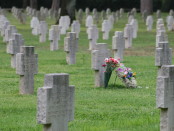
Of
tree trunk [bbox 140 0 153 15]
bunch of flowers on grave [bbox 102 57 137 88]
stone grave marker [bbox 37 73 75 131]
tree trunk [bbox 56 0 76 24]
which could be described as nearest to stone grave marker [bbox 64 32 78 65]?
bunch of flowers on grave [bbox 102 57 137 88]

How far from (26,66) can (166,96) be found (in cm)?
470

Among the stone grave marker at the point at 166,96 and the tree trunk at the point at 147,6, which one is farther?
the tree trunk at the point at 147,6

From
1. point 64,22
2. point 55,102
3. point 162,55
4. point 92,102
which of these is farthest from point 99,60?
point 64,22

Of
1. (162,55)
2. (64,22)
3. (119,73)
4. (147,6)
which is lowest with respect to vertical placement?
(119,73)

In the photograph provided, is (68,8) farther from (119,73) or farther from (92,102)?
(92,102)

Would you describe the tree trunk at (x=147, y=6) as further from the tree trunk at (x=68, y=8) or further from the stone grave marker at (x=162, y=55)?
the stone grave marker at (x=162, y=55)

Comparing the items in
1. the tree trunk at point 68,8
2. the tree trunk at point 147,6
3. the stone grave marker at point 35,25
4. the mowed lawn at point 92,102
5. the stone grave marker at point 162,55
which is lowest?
the mowed lawn at point 92,102

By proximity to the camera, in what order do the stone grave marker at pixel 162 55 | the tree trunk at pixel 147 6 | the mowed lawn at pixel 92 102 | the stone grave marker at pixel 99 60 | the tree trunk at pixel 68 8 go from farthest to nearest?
1. the tree trunk at pixel 147 6
2. the tree trunk at pixel 68 8
3. the stone grave marker at pixel 162 55
4. the stone grave marker at pixel 99 60
5. the mowed lawn at pixel 92 102

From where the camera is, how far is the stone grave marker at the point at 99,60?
14.6 meters

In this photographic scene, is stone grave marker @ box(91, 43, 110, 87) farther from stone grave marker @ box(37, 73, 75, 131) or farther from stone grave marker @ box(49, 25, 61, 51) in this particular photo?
stone grave marker @ box(49, 25, 61, 51)

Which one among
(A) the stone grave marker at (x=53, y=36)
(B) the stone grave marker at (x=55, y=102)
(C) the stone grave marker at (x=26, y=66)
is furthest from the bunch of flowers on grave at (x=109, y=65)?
(A) the stone grave marker at (x=53, y=36)

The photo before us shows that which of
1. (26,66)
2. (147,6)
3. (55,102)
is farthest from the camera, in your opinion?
(147,6)

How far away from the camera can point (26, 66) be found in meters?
13.2

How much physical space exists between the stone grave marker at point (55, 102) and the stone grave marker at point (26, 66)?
15.2ft
